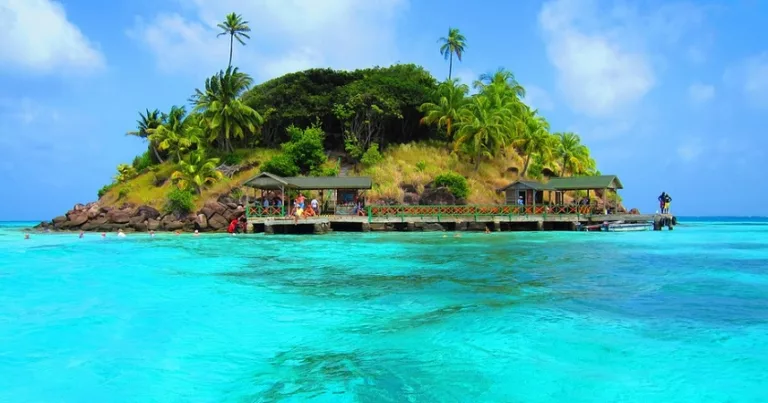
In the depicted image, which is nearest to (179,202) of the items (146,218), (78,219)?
(146,218)

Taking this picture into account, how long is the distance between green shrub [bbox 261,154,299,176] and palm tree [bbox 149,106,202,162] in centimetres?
783

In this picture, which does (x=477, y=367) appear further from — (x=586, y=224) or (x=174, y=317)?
(x=586, y=224)

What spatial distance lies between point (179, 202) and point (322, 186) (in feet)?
35.7

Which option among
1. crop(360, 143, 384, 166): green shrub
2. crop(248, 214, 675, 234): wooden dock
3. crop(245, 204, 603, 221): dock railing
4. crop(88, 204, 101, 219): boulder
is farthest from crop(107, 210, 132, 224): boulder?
crop(360, 143, 384, 166): green shrub

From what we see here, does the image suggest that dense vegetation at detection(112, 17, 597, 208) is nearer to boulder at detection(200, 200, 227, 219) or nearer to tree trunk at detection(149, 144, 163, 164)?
tree trunk at detection(149, 144, 163, 164)

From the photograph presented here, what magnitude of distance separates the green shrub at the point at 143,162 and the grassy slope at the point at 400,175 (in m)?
2.44

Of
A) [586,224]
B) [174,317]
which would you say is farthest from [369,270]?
[586,224]

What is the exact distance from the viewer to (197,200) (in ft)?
131

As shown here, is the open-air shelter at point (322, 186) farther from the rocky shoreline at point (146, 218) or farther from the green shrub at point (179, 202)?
the green shrub at point (179, 202)

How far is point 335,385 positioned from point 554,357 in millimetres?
3504

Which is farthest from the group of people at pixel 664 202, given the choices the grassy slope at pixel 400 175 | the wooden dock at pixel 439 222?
the grassy slope at pixel 400 175

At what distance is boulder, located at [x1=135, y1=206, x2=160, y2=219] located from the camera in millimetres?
37281

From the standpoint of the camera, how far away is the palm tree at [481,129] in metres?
43.8

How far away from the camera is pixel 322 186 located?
35.9 meters
